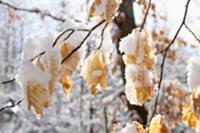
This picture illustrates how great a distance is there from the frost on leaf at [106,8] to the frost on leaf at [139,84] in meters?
0.14

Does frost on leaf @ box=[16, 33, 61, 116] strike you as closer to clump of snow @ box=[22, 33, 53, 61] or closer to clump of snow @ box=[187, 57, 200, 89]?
clump of snow @ box=[22, 33, 53, 61]

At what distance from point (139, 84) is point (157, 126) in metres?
0.11

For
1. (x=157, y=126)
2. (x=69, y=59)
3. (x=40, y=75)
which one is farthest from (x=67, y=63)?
(x=157, y=126)

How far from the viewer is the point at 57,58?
41.3 inches

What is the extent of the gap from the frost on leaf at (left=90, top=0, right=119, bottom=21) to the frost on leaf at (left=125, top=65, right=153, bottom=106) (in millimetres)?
141

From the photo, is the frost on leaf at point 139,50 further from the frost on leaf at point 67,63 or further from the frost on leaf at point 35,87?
the frost on leaf at point 35,87

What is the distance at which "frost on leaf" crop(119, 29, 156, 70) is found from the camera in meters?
1.14

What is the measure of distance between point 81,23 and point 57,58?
214 millimetres

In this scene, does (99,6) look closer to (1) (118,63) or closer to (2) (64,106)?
(1) (118,63)

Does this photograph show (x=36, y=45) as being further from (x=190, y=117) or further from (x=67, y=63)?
(x=190, y=117)

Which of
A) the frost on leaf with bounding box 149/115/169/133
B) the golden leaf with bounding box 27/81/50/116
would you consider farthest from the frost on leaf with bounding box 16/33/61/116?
the frost on leaf with bounding box 149/115/169/133

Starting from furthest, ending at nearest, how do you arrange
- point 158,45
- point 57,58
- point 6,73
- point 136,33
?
point 6,73 → point 158,45 → point 136,33 → point 57,58

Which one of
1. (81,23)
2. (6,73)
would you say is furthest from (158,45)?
(6,73)

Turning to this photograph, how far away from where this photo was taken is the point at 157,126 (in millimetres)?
1159
